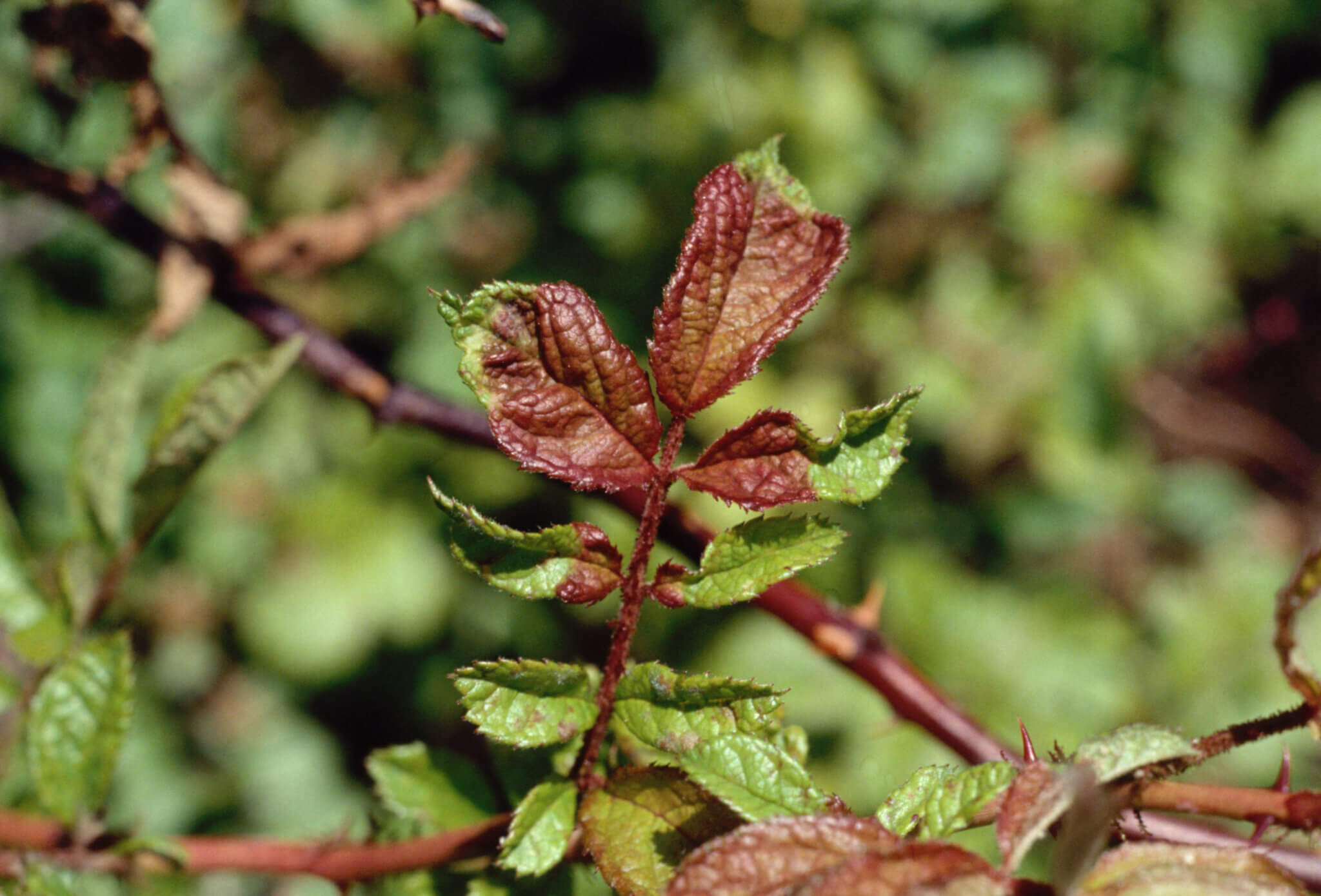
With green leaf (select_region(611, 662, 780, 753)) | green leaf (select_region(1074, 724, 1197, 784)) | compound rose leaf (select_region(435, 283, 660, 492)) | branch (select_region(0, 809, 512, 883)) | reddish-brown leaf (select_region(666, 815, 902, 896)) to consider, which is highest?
compound rose leaf (select_region(435, 283, 660, 492))

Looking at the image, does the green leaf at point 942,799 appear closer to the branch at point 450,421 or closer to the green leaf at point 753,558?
the green leaf at point 753,558

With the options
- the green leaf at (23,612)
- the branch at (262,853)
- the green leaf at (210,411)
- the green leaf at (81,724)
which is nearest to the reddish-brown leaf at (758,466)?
the branch at (262,853)

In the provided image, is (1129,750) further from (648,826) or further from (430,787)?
(430,787)

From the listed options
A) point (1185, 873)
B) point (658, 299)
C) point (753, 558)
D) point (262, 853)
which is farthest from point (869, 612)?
point (658, 299)

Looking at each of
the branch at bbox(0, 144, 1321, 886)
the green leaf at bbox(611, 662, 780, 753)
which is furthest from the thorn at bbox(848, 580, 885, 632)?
the green leaf at bbox(611, 662, 780, 753)

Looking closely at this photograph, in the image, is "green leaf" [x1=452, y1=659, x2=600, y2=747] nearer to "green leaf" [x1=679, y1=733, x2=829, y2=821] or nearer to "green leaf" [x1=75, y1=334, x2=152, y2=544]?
"green leaf" [x1=679, y1=733, x2=829, y2=821]
